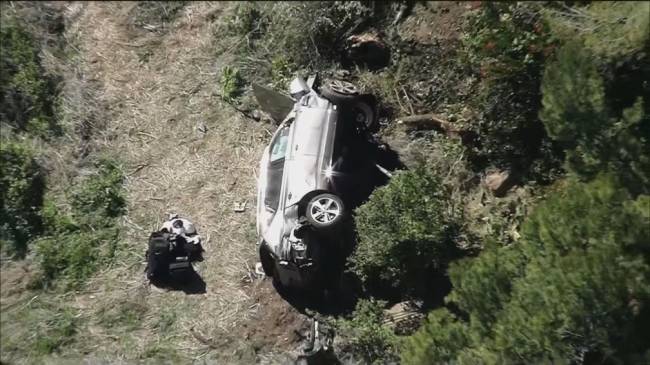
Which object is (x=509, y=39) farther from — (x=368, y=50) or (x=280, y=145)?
(x=280, y=145)

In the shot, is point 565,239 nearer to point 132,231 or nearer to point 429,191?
point 429,191

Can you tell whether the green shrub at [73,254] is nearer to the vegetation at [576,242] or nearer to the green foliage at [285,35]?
the green foliage at [285,35]

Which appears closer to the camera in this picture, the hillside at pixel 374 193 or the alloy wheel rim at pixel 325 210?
the hillside at pixel 374 193

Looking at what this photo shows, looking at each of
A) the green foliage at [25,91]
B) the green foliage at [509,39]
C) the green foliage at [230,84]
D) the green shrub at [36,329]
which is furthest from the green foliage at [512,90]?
the green foliage at [25,91]

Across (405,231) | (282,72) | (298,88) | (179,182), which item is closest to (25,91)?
(179,182)

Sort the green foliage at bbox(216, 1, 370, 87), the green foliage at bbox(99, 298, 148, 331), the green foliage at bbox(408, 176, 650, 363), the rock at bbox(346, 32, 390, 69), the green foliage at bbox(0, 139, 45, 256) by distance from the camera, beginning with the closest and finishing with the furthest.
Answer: the green foliage at bbox(408, 176, 650, 363) < the green foliage at bbox(99, 298, 148, 331) < the green foliage at bbox(0, 139, 45, 256) < the rock at bbox(346, 32, 390, 69) < the green foliage at bbox(216, 1, 370, 87)

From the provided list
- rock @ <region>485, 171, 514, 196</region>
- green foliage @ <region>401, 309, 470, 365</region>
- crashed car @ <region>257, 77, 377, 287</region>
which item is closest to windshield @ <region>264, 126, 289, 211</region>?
crashed car @ <region>257, 77, 377, 287</region>

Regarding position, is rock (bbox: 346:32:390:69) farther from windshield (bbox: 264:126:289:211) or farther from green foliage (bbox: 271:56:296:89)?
windshield (bbox: 264:126:289:211)
